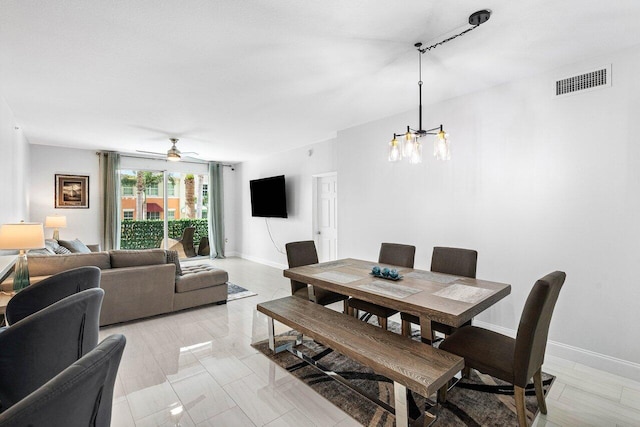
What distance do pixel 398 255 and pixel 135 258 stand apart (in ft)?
10.4

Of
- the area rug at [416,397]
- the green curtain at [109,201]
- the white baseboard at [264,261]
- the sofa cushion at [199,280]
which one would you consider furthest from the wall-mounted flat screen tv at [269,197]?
the area rug at [416,397]

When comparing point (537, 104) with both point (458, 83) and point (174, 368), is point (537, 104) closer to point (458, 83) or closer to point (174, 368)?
point (458, 83)

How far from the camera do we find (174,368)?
8.63 feet

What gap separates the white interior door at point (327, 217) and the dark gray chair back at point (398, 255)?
2.13 m

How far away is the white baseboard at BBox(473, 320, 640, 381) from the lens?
2.47m

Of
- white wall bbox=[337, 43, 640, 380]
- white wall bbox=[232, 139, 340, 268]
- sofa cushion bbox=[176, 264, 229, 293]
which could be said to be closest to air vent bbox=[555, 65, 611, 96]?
white wall bbox=[337, 43, 640, 380]

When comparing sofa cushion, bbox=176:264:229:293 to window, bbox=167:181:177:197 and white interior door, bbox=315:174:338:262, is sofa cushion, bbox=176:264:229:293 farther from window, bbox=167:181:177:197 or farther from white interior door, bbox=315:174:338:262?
window, bbox=167:181:177:197

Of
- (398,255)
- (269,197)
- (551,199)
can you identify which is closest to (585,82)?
(551,199)

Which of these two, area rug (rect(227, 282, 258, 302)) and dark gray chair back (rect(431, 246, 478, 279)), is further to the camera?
area rug (rect(227, 282, 258, 302))

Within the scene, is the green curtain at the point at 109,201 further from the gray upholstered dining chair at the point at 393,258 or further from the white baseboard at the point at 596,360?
the white baseboard at the point at 596,360

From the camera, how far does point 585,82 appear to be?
8.86ft

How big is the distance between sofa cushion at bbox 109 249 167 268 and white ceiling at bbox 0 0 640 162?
183cm

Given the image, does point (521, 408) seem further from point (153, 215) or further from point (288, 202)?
point (153, 215)

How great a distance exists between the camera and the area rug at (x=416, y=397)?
1.99 metres
